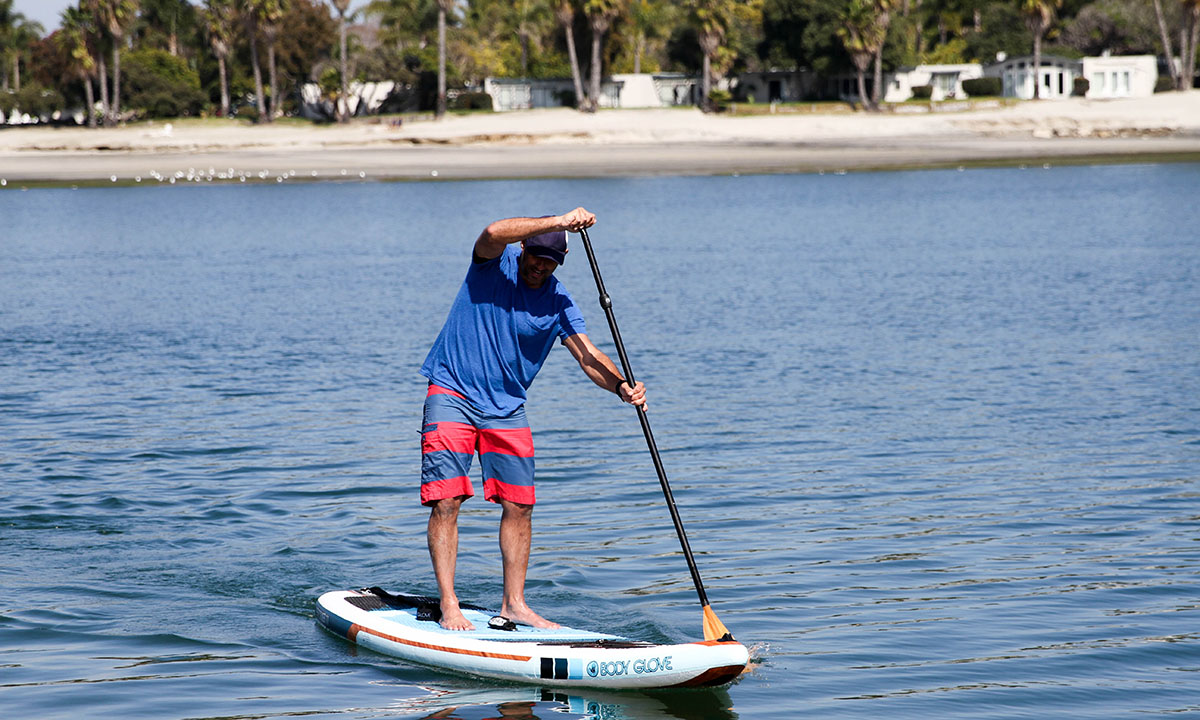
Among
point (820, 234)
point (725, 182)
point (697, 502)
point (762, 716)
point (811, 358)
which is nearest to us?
point (762, 716)

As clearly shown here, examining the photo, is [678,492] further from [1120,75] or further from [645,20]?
[645,20]

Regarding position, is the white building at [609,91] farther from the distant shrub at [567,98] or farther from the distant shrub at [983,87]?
the distant shrub at [983,87]

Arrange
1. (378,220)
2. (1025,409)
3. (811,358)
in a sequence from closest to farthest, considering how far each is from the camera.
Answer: (1025,409) → (811,358) → (378,220)

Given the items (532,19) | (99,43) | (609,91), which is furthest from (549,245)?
(532,19)

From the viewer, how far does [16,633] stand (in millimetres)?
7867

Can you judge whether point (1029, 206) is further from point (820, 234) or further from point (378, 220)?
point (378, 220)

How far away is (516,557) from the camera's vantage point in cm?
757

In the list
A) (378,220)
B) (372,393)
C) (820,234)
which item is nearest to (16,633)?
(372,393)

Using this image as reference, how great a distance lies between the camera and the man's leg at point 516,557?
7488 mm

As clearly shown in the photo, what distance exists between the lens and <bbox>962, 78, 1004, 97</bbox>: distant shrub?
8262 cm

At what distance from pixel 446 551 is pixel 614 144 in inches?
2468

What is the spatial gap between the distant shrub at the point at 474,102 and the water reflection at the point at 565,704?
250 ft

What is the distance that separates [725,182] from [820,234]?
21886mm

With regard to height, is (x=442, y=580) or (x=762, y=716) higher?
(x=442, y=580)
